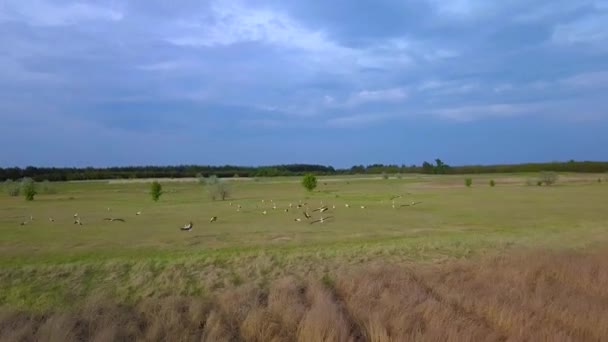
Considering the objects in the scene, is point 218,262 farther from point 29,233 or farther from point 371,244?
point 29,233

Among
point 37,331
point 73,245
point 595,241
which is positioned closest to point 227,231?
point 73,245

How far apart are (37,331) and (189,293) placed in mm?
4119

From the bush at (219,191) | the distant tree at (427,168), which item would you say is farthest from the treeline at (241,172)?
the bush at (219,191)

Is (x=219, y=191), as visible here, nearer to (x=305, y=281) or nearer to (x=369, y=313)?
(x=305, y=281)

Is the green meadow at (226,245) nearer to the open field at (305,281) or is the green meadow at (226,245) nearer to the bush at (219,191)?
the open field at (305,281)

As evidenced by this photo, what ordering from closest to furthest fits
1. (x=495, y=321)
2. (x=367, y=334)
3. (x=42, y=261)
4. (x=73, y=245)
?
(x=367, y=334) < (x=495, y=321) < (x=42, y=261) < (x=73, y=245)

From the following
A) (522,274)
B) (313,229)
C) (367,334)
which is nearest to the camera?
(367,334)

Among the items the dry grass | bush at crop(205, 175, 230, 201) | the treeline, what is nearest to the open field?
the dry grass

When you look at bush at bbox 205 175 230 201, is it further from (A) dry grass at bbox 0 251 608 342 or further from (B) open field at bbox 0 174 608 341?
(A) dry grass at bbox 0 251 608 342

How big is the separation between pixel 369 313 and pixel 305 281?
11.4 ft

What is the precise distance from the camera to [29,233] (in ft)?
68.5

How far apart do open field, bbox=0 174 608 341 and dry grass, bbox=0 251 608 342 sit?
0.03m

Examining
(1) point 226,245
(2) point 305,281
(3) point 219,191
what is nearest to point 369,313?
(2) point 305,281

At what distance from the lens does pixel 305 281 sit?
11945 millimetres
